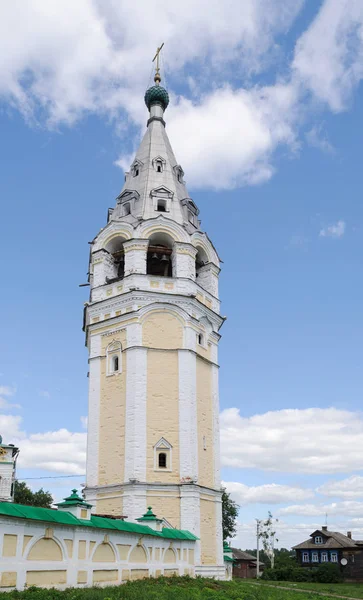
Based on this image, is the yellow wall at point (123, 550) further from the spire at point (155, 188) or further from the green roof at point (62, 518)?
the spire at point (155, 188)

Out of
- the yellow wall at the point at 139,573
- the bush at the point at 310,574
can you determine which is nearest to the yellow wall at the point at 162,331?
the yellow wall at the point at 139,573

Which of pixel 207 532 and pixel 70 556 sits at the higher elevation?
pixel 207 532

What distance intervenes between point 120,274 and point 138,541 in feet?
46.6

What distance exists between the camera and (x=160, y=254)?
86.1 ft

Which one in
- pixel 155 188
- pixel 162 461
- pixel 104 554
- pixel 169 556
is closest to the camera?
pixel 104 554

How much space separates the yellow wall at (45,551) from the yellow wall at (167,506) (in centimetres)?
942

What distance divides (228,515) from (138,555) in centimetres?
2724

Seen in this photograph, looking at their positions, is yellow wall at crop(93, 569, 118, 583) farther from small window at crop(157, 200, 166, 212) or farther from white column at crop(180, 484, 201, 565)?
small window at crop(157, 200, 166, 212)

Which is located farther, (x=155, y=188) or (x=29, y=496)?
(x=29, y=496)

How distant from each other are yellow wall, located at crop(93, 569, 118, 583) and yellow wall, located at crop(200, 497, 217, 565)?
830 cm

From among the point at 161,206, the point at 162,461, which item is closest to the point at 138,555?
the point at 162,461

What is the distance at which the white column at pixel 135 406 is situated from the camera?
833 inches

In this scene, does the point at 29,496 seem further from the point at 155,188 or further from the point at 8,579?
the point at 8,579

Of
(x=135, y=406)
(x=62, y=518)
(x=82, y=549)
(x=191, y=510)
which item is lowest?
(x=82, y=549)
